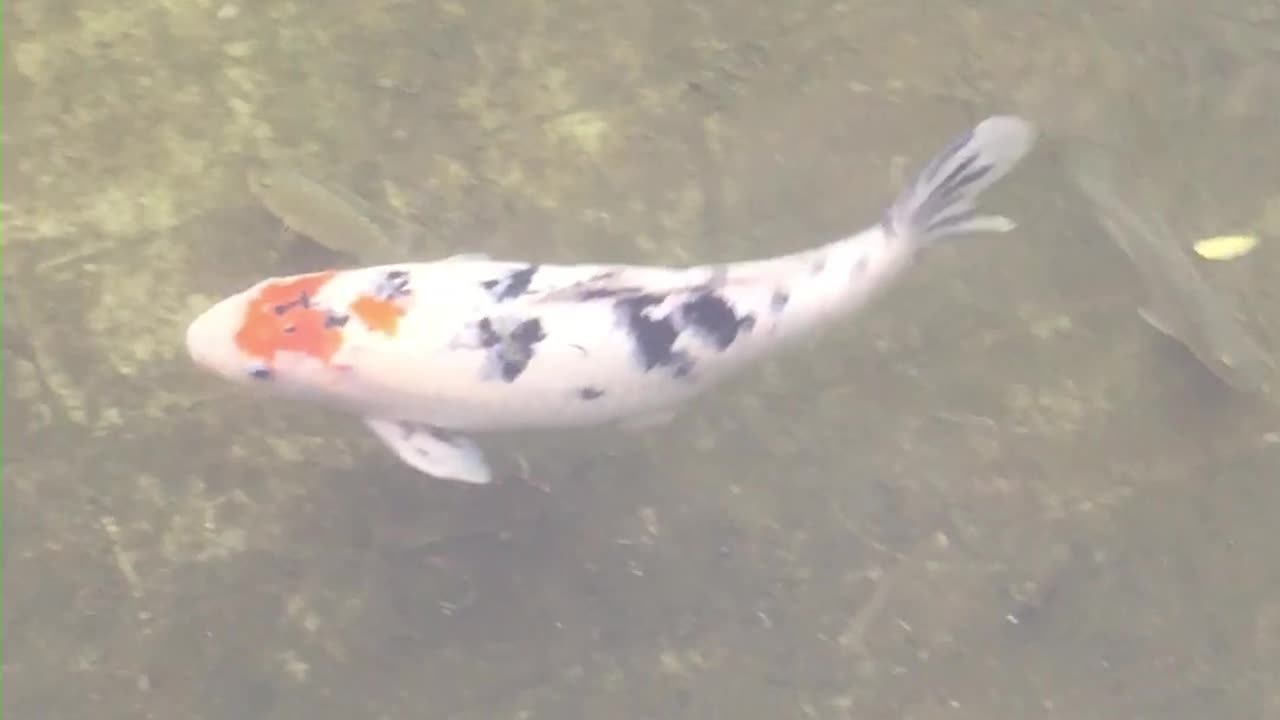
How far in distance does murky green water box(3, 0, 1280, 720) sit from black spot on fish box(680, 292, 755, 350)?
538mm

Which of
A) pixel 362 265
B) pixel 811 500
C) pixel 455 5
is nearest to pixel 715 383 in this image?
pixel 811 500

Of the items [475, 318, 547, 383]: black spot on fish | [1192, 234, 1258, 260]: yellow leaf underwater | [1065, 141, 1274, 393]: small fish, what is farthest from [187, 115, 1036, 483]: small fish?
[1192, 234, 1258, 260]: yellow leaf underwater

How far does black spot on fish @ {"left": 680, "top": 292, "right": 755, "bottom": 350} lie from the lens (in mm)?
2383

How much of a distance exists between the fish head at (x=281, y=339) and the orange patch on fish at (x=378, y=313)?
35mm

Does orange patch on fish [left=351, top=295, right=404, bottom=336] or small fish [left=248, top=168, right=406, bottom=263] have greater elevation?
orange patch on fish [left=351, top=295, right=404, bottom=336]

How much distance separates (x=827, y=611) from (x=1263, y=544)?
1087 millimetres

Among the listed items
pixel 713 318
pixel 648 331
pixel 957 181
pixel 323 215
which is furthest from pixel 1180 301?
pixel 323 215

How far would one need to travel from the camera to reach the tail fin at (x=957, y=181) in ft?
8.16

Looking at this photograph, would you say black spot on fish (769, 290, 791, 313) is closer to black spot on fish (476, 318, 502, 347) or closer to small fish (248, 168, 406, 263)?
black spot on fish (476, 318, 502, 347)

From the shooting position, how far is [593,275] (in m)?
2.41

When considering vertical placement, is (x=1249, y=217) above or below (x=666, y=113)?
below

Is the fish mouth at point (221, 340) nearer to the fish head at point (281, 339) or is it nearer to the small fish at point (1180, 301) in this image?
the fish head at point (281, 339)

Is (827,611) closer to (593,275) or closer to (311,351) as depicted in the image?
(593,275)

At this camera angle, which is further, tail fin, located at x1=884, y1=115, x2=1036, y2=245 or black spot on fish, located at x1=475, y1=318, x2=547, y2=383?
tail fin, located at x1=884, y1=115, x2=1036, y2=245
